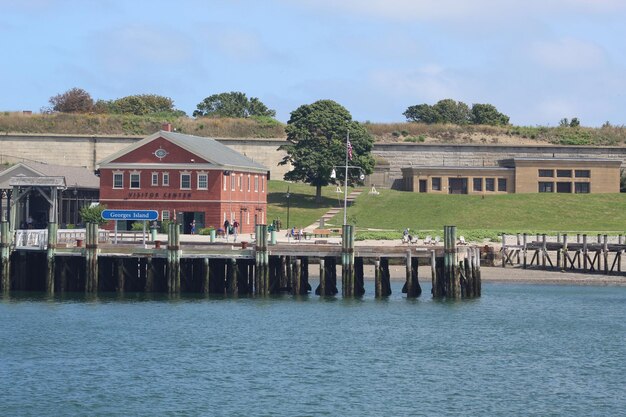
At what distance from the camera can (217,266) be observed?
67000 millimetres

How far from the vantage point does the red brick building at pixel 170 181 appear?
3733 inches

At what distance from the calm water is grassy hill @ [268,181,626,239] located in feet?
129

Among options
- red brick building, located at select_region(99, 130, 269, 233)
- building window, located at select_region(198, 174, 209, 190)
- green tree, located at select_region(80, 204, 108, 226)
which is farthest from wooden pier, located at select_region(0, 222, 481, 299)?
building window, located at select_region(198, 174, 209, 190)

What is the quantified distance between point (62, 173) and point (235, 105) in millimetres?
88106

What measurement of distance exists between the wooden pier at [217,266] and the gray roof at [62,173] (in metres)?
28.2

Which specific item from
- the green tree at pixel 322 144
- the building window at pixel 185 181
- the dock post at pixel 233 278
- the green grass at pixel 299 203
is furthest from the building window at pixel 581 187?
the dock post at pixel 233 278

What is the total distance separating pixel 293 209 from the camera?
114m

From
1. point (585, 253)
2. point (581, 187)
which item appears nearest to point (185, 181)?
point (585, 253)

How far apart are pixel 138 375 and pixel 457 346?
556 inches

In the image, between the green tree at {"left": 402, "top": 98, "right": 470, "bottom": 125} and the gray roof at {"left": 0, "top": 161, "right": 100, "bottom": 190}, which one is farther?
the green tree at {"left": 402, "top": 98, "right": 470, "bottom": 125}

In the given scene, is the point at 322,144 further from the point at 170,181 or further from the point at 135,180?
the point at 135,180

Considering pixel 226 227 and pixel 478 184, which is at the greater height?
pixel 478 184

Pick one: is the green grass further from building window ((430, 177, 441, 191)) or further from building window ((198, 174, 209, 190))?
building window ((198, 174, 209, 190))

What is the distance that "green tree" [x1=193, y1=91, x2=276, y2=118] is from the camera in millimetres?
185875
